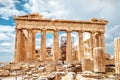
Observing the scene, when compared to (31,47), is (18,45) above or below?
above

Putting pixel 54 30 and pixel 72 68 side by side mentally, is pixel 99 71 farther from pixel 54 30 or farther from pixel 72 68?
pixel 54 30

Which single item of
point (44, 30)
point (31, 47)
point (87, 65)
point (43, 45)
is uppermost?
point (44, 30)

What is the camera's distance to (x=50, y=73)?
28984 mm

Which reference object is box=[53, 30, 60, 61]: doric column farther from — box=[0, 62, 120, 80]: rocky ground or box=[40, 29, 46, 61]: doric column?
box=[0, 62, 120, 80]: rocky ground

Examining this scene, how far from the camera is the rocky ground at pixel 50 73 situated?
22609 millimetres

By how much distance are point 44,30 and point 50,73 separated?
17.9m

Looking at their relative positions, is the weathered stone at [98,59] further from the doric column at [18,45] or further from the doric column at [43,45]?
the doric column at [18,45]

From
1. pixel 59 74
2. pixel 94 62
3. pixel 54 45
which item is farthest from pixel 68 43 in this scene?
pixel 59 74

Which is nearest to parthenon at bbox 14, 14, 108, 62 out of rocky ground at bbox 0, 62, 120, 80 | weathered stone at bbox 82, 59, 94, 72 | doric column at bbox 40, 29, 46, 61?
doric column at bbox 40, 29, 46, 61

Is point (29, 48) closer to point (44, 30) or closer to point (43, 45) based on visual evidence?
point (43, 45)

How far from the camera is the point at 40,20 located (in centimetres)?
4588

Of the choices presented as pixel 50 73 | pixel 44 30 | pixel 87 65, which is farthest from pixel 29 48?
pixel 87 65

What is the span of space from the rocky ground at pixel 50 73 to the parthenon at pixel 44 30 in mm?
7290

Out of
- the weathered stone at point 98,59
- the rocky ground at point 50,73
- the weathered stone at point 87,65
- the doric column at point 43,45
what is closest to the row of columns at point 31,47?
the doric column at point 43,45
